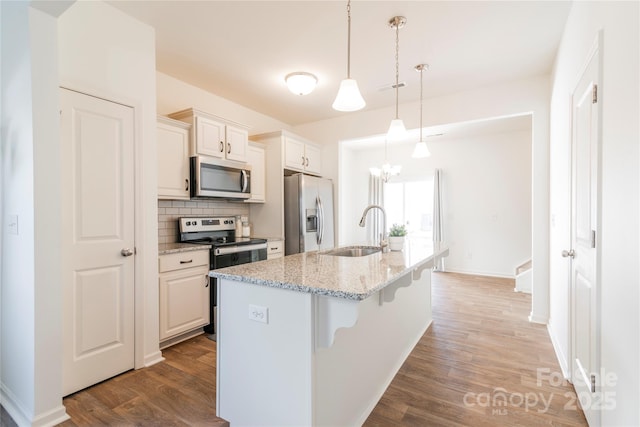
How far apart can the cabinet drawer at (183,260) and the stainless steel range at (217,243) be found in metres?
0.08

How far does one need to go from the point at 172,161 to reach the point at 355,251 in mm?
1940

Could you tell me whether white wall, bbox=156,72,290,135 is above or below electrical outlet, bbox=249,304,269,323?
above

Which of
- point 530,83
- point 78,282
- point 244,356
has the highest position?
point 530,83

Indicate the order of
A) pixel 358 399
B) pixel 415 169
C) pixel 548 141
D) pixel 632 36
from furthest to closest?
pixel 415 169
pixel 548 141
pixel 358 399
pixel 632 36

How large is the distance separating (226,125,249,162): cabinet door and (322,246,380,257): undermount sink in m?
1.76

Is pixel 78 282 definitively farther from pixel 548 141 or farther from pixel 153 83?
pixel 548 141

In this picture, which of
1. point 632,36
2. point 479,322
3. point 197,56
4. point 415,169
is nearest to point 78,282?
point 197,56

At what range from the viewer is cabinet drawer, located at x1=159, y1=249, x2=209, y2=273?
2549 mm

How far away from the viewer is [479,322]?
10.8 feet

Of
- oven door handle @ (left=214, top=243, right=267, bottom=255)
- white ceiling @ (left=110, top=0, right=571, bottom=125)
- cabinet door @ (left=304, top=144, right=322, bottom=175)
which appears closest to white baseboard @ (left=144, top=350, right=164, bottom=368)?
oven door handle @ (left=214, top=243, right=267, bottom=255)

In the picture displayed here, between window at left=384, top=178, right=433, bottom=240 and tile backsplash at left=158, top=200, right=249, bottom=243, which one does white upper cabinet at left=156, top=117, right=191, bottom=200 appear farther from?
window at left=384, top=178, right=433, bottom=240

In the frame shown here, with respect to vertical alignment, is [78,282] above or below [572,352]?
above

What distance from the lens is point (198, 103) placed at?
3590 millimetres

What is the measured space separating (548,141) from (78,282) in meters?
4.39
